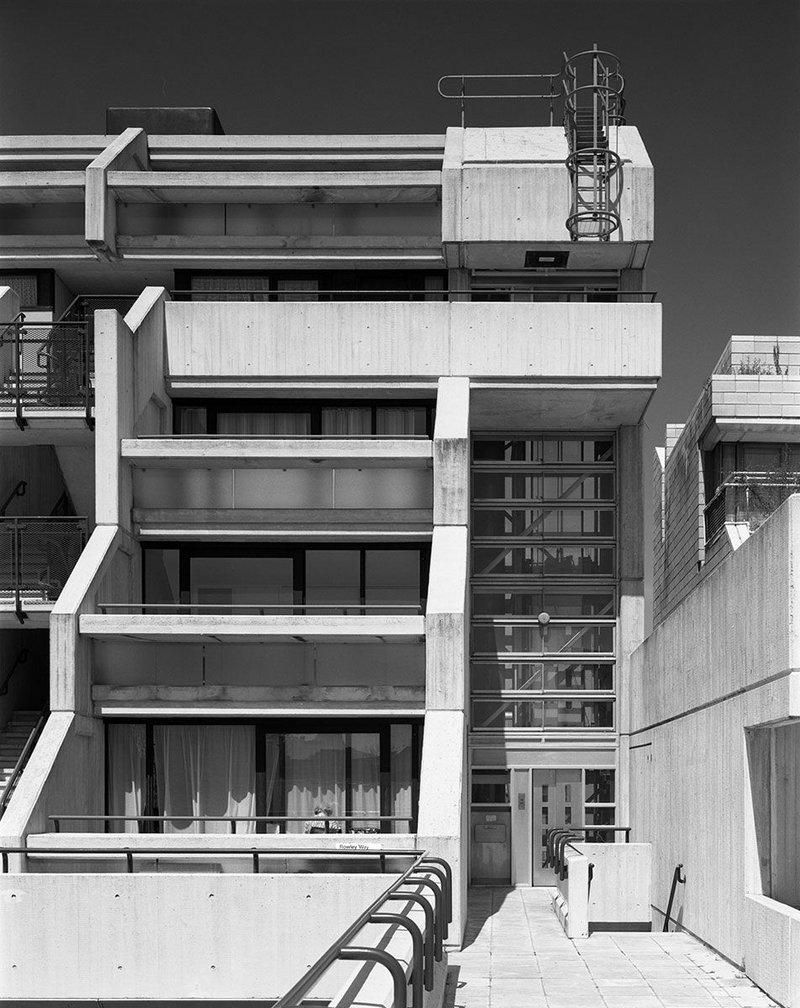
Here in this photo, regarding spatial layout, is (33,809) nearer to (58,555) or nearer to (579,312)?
(58,555)

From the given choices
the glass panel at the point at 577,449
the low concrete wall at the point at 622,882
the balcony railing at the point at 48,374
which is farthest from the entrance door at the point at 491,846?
the balcony railing at the point at 48,374

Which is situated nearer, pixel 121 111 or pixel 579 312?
pixel 579 312

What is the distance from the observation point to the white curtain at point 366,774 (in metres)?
24.5

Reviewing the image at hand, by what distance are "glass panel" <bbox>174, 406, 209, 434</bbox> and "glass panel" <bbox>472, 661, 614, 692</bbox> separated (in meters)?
7.35

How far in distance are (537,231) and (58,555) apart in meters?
11.0

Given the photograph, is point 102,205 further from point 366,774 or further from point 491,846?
point 491,846

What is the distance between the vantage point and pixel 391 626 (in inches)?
887

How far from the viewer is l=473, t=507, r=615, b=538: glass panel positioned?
2912 centimetres

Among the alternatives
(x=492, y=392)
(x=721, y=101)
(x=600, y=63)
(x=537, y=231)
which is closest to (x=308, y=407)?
(x=492, y=392)

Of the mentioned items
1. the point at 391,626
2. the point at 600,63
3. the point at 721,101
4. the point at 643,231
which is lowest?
the point at 391,626

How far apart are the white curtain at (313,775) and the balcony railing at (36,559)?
16.6ft

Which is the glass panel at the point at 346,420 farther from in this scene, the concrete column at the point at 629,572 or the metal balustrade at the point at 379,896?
the metal balustrade at the point at 379,896

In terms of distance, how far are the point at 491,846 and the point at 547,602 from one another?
5.00 metres

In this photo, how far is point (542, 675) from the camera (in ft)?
94.4
